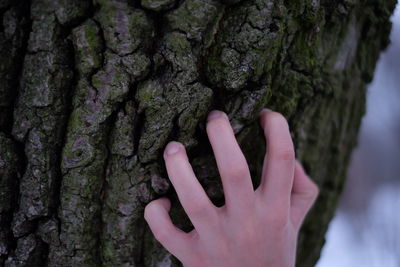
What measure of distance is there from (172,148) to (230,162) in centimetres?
14

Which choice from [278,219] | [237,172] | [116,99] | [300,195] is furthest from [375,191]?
[116,99]

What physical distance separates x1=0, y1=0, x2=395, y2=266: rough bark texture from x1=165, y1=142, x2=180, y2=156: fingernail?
0.02 metres

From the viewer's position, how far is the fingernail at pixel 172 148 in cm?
90

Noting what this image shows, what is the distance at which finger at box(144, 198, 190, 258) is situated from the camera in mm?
930

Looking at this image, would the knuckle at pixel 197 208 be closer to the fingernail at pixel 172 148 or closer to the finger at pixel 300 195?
the fingernail at pixel 172 148

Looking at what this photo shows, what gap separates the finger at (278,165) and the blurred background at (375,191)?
112cm

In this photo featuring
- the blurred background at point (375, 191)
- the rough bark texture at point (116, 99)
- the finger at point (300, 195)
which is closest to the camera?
the rough bark texture at point (116, 99)

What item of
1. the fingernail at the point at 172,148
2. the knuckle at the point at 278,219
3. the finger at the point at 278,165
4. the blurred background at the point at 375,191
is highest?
the fingernail at the point at 172,148

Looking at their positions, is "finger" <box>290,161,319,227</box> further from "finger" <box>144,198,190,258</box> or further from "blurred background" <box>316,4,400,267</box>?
"blurred background" <box>316,4,400,267</box>

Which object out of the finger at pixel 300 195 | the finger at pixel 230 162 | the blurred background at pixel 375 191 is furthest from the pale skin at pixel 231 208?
the blurred background at pixel 375 191

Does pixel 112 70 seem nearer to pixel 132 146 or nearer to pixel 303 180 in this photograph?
pixel 132 146

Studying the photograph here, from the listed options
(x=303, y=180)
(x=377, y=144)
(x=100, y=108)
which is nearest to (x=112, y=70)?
(x=100, y=108)

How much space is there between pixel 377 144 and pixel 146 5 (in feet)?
8.83

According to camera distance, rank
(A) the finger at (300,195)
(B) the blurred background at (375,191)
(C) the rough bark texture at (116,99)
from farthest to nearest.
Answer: (B) the blurred background at (375,191) → (A) the finger at (300,195) → (C) the rough bark texture at (116,99)
